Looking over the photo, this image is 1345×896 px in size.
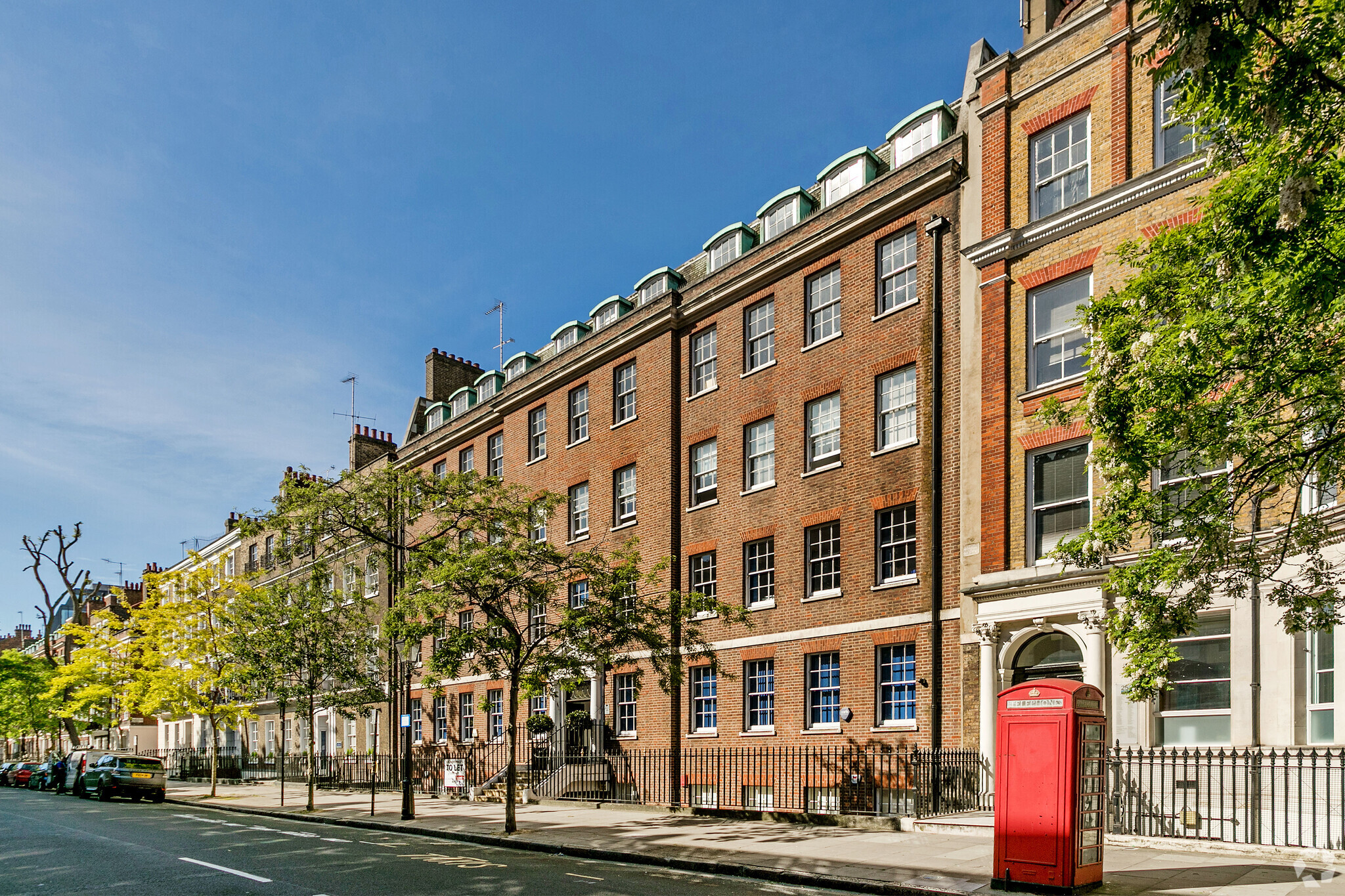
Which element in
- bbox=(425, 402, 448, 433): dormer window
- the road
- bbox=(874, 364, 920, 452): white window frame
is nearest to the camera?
the road

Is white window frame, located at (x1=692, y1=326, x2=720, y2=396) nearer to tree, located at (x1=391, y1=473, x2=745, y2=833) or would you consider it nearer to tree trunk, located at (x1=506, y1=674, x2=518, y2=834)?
tree, located at (x1=391, y1=473, x2=745, y2=833)

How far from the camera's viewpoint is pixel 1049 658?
19172mm

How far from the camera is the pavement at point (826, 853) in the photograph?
11906 mm

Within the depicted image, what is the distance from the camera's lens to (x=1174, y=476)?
17188mm

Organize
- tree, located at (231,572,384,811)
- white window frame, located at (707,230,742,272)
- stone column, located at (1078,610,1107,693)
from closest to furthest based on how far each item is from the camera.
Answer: stone column, located at (1078,610,1107,693) → tree, located at (231,572,384,811) → white window frame, located at (707,230,742,272)

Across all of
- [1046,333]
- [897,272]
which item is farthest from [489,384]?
[1046,333]

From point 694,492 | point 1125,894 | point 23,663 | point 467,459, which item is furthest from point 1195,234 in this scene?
point 23,663

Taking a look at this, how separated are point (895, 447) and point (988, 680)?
5.27m

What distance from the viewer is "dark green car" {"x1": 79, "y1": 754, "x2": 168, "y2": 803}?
34.9 m

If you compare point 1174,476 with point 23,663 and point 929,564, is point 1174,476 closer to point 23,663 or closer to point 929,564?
point 929,564

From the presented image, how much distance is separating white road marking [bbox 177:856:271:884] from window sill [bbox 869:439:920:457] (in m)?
14.2

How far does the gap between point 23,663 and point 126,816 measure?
1870 inches

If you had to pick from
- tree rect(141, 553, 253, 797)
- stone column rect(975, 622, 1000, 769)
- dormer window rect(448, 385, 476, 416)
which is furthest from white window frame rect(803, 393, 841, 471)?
dormer window rect(448, 385, 476, 416)

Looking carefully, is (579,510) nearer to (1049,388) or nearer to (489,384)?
(489,384)
